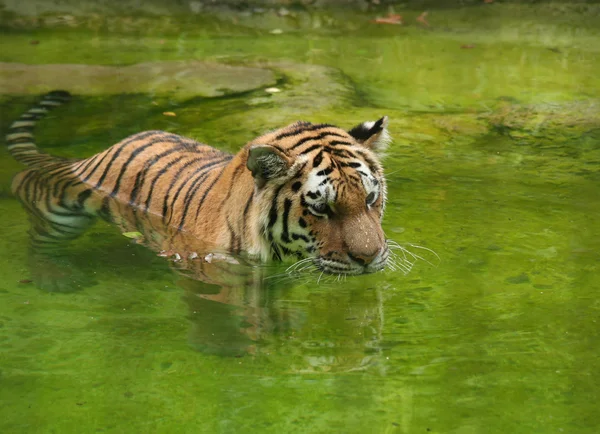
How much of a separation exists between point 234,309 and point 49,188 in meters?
1.80

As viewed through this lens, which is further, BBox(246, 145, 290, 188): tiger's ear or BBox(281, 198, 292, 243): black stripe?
BBox(281, 198, 292, 243): black stripe

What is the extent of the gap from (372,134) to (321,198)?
52 centimetres

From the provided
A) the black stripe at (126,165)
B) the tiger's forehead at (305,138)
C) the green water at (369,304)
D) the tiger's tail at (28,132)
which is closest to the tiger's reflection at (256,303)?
the green water at (369,304)

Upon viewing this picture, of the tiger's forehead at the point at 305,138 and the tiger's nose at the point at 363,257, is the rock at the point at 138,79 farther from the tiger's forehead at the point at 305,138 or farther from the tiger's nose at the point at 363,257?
the tiger's nose at the point at 363,257

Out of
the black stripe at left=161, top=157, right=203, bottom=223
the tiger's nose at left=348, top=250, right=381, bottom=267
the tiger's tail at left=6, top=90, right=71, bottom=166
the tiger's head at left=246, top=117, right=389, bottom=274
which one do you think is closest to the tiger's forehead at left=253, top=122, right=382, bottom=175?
the tiger's head at left=246, top=117, right=389, bottom=274

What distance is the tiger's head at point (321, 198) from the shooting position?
12.8ft

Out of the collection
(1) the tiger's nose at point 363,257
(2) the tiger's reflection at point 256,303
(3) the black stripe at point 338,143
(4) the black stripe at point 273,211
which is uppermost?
(3) the black stripe at point 338,143

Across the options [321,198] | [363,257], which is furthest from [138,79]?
[363,257]

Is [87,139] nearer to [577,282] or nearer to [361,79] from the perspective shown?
[361,79]

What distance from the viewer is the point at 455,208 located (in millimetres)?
4859

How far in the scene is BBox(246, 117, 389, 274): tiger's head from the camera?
3.89 metres

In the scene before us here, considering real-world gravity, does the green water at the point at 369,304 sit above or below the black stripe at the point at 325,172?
below

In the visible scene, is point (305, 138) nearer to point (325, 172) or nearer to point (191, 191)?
point (325, 172)

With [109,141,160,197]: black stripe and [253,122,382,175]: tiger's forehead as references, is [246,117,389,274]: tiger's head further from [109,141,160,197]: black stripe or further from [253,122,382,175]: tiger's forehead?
Result: [109,141,160,197]: black stripe
